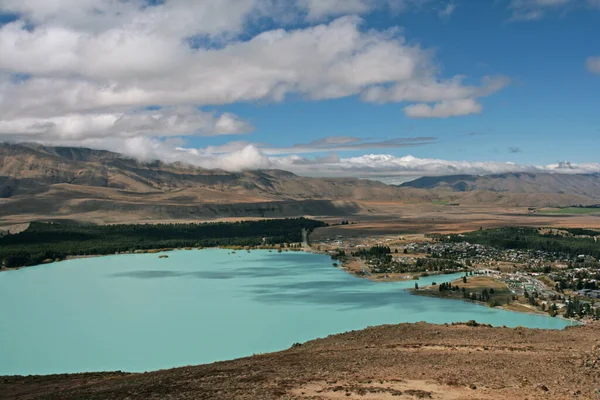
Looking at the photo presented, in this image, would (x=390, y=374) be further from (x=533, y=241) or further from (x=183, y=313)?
(x=533, y=241)

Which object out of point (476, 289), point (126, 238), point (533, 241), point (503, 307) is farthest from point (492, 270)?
point (126, 238)

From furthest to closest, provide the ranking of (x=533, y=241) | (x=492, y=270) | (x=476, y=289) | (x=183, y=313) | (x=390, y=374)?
(x=533, y=241) → (x=492, y=270) → (x=476, y=289) → (x=183, y=313) → (x=390, y=374)

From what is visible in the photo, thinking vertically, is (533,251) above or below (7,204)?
below

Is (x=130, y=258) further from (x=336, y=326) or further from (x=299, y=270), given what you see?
(x=336, y=326)

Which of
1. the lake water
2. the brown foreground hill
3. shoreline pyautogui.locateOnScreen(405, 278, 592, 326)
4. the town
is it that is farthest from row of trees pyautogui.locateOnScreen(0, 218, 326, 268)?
the brown foreground hill

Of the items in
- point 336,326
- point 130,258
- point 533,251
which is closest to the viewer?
point 336,326

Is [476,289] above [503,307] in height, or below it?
above

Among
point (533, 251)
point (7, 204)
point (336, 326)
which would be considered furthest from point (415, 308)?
point (7, 204)
